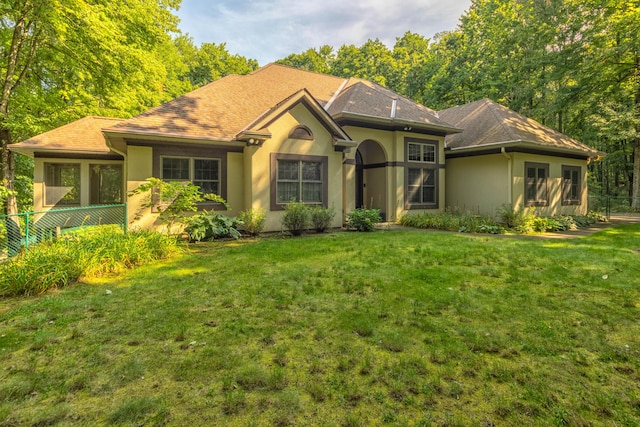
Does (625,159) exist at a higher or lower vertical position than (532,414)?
higher

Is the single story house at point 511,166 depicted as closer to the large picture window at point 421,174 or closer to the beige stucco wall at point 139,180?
the large picture window at point 421,174

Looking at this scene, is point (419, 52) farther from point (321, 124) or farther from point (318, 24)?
point (321, 124)

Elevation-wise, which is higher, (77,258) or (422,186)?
(422,186)

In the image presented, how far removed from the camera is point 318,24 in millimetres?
20016

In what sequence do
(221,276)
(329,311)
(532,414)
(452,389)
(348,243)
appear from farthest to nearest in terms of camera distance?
(348,243), (221,276), (329,311), (452,389), (532,414)

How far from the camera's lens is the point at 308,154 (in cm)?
1122

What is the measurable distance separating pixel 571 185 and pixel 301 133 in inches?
550

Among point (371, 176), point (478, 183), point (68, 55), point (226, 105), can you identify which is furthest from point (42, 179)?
point (478, 183)

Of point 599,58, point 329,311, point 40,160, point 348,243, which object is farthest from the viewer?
point 599,58

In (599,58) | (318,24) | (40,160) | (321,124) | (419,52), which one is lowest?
(40,160)

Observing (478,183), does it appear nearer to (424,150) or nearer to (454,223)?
(424,150)

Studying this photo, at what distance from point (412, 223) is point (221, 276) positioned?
9096 mm

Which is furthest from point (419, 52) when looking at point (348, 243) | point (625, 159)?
point (348, 243)

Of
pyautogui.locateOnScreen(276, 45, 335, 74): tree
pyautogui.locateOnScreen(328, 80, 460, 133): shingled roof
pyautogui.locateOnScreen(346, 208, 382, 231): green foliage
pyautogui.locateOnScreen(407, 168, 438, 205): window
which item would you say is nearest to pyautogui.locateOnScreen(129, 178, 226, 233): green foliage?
pyautogui.locateOnScreen(346, 208, 382, 231): green foliage
